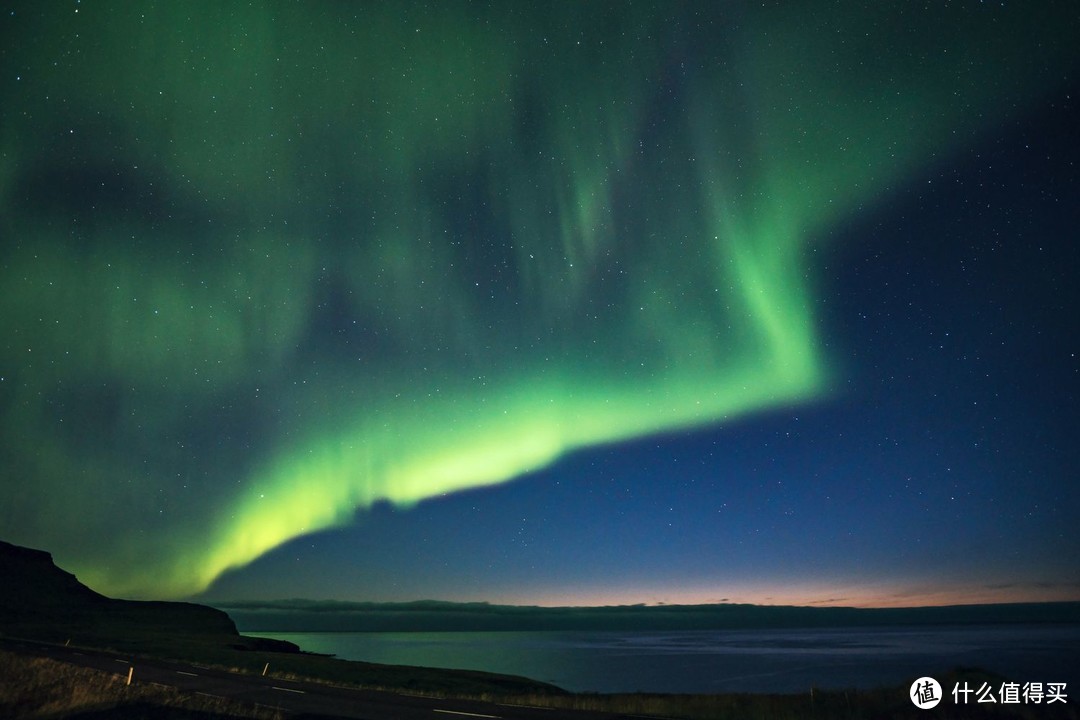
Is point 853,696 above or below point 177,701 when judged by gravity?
above

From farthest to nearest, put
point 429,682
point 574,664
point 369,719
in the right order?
point 574,664, point 429,682, point 369,719

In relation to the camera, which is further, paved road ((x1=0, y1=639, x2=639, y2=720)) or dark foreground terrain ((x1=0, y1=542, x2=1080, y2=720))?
dark foreground terrain ((x1=0, y1=542, x2=1080, y2=720))

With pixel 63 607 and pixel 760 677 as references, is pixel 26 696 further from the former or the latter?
pixel 63 607

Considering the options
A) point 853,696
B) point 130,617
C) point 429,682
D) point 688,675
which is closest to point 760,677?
point 688,675

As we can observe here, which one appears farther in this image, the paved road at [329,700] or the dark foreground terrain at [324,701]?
the dark foreground terrain at [324,701]

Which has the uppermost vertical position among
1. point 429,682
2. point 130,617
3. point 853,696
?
point 853,696

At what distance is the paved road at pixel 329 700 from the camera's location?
70.8 feet

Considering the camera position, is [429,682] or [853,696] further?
[429,682]

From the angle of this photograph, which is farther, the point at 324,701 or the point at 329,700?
the point at 329,700

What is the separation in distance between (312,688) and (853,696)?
2299 centimetres

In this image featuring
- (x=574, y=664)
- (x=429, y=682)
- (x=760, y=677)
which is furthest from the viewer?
(x=574, y=664)

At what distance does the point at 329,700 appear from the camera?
81.7ft

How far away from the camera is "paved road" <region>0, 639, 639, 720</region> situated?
21.6m

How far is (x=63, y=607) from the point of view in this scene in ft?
535
